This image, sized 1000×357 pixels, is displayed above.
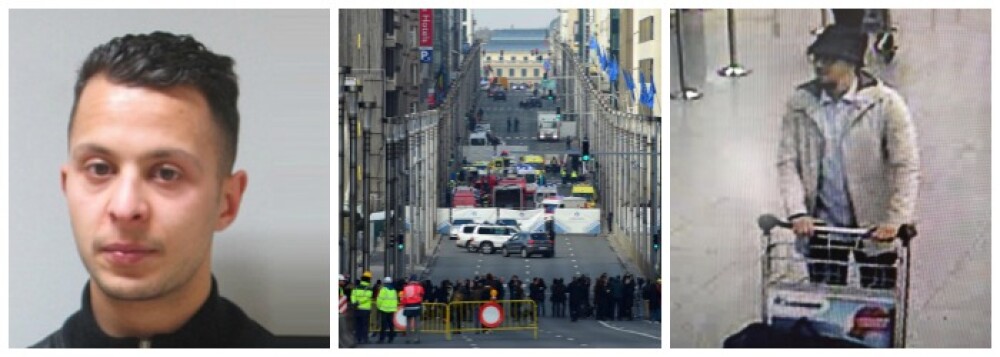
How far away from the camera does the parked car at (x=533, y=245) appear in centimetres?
2639

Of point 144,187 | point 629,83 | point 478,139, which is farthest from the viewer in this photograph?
point 629,83

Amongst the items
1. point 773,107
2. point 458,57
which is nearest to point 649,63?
point 458,57

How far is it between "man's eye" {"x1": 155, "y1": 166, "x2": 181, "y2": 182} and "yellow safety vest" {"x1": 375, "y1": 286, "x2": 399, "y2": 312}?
10.5ft

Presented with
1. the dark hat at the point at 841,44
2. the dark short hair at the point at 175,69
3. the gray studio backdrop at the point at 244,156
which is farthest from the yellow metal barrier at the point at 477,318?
the dark hat at the point at 841,44

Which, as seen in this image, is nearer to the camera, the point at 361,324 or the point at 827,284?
the point at 827,284

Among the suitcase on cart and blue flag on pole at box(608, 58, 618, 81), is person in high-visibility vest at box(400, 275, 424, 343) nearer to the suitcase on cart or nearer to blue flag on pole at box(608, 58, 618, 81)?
the suitcase on cart

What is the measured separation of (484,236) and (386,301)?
23.5 feet

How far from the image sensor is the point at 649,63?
2250 cm

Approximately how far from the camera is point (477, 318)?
20641mm

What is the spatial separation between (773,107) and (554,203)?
9.38 m

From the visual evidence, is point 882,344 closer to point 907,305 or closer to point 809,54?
point 907,305

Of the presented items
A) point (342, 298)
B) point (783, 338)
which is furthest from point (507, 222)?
point (783, 338)

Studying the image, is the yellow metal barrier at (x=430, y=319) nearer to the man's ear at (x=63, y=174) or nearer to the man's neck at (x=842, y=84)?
the man's ear at (x=63, y=174)

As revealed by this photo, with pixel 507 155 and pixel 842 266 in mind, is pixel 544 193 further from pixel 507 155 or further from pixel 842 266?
pixel 842 266
